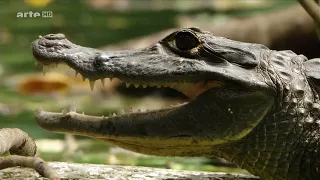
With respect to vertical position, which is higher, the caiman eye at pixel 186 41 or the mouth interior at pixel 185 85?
the caiman eye at pixel 186 41

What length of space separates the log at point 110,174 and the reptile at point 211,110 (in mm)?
189

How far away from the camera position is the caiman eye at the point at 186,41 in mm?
2955

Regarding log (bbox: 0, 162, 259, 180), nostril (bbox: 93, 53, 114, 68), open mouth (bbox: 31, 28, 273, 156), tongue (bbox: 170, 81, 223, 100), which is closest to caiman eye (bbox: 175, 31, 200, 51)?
open mouth (bbox: 31, 28, 273, 156)

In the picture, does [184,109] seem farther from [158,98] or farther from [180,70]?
[158,98]

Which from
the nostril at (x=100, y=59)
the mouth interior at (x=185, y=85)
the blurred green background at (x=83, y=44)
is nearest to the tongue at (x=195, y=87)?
the mouth interior at (x=185, y=85)

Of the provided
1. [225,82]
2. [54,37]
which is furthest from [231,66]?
[54,37]

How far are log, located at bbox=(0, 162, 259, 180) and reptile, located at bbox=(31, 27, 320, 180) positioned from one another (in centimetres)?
19

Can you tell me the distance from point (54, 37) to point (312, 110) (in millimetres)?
1130

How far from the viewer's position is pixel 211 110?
9.36 feet

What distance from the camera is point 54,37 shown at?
2.97 m

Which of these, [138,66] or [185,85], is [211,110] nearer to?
[185,85]

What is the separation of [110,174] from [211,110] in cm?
54

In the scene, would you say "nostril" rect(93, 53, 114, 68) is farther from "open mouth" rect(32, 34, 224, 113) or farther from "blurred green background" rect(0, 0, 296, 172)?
"blurred green background" rect(0, 0, 296, 172)

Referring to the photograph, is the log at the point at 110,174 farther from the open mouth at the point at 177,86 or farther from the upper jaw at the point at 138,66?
the upper jaw at the point at 138,66
